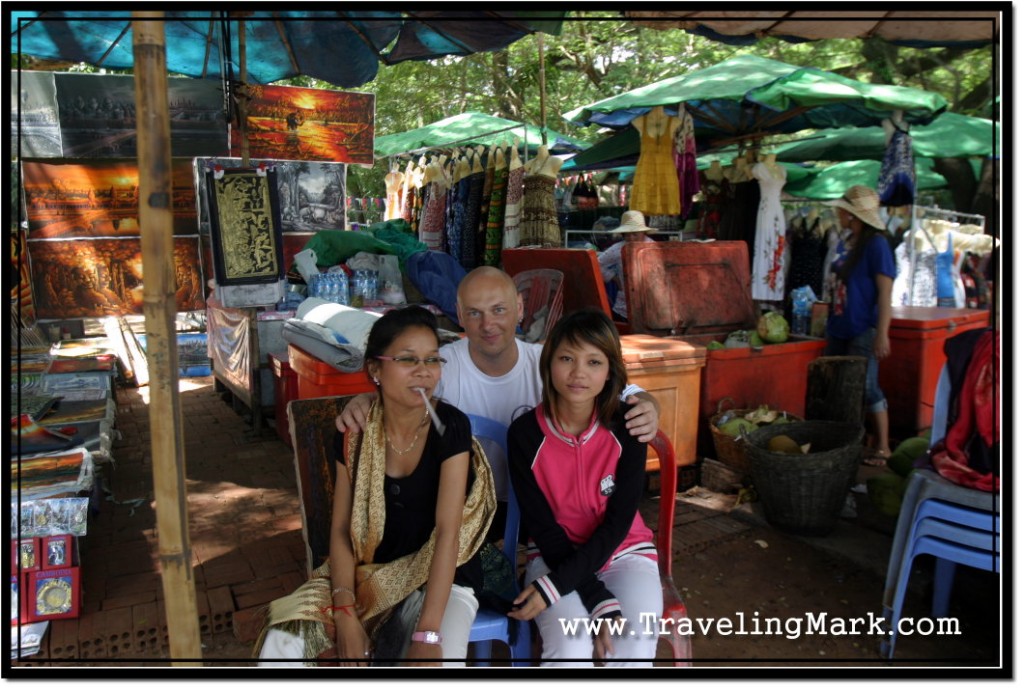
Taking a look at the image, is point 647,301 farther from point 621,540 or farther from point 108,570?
point 108,570

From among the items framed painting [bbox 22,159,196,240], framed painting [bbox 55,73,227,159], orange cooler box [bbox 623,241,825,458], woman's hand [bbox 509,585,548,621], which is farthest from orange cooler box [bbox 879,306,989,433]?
framed painting [bbox 22,159,196,240]

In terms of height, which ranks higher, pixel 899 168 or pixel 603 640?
pixel 899 168

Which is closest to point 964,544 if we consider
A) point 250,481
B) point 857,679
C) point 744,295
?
point 857,679

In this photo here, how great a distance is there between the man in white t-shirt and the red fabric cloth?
117 centimetres

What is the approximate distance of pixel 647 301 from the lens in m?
4.84

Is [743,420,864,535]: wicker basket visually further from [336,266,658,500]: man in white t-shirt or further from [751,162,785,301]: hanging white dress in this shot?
[751,162,785,301]: hanging white dress

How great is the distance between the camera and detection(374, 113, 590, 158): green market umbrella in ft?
35.6

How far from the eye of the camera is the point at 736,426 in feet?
14.3

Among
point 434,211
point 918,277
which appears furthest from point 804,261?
point 434,211

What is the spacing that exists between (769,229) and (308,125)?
15.2 feet

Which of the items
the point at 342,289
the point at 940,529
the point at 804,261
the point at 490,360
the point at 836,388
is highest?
the point at 804,261

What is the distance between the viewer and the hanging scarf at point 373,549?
2.05 meters

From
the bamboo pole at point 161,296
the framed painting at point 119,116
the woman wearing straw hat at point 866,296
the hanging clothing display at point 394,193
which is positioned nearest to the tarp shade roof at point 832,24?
the woman wearing straw hat at point 866,296

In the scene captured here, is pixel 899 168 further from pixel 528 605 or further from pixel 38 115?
pixel 38 115
